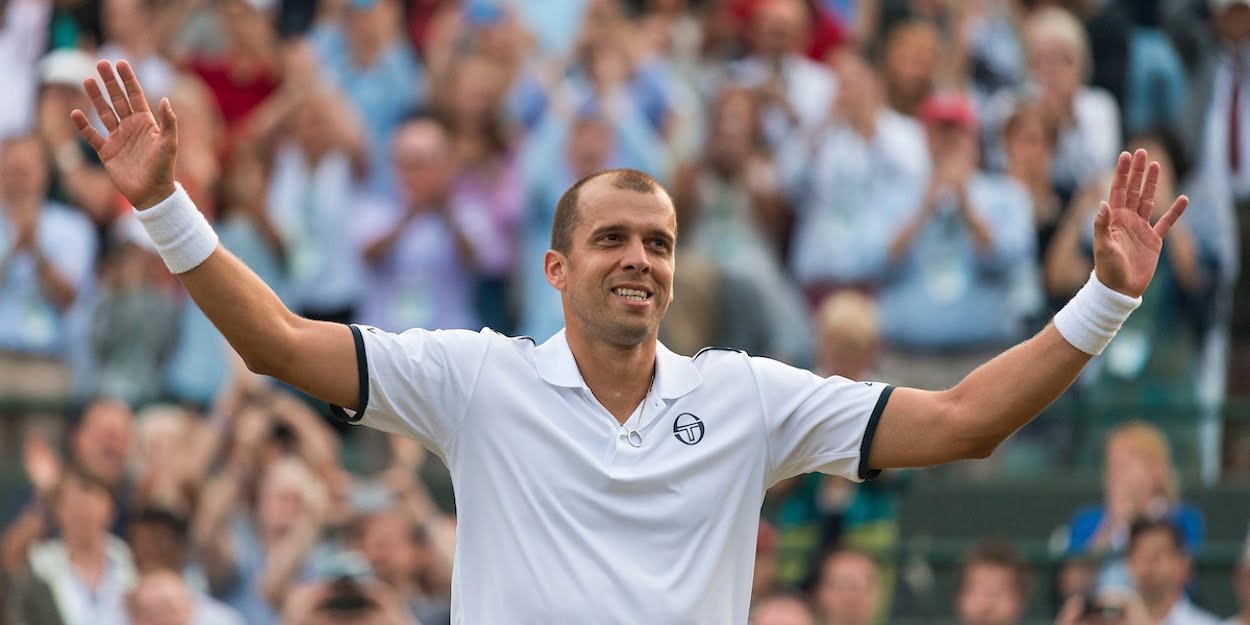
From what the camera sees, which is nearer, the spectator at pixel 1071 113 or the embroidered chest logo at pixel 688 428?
the embroidered chest logo at pixel 688 428

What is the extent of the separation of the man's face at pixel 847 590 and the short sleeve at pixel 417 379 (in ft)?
15.0

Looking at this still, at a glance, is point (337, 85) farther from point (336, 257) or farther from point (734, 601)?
point (734, 601)

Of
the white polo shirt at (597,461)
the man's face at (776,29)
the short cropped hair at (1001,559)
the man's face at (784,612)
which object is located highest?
the man's face at (776,29)

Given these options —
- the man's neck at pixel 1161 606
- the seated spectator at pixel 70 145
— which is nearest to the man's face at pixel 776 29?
the seated spectator at pixel 70 145

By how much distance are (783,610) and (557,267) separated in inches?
158

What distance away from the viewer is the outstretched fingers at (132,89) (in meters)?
4.79

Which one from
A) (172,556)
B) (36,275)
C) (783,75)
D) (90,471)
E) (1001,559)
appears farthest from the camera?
(783,75)

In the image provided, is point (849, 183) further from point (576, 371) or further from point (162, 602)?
point (576, 371)

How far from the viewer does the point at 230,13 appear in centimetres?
1250

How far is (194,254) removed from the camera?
4.78m

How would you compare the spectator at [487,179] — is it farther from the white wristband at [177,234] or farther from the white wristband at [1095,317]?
the white wristband at [1095,317]

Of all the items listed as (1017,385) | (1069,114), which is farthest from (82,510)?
(1017,385)

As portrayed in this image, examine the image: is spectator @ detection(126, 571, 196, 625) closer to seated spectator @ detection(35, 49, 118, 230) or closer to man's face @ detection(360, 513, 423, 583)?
man's face @ detection(360, 513, 423, 583)

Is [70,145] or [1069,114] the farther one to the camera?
[70,145]
